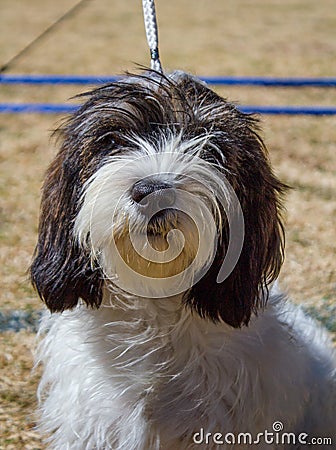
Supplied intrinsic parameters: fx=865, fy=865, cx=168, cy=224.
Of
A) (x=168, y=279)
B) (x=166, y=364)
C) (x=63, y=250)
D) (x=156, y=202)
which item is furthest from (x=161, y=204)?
(x=166, y=364)

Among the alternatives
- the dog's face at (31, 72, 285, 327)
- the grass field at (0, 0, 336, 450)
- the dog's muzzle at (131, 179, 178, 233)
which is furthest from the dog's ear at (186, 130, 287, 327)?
the grass field at (0, 0, 336, 450)

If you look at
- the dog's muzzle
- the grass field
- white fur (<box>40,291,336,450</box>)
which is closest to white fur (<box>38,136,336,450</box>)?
white fur (<box>40,291,336,450</box>)

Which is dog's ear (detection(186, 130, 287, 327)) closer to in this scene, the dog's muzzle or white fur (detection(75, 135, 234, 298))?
white fur (detection(75, 135, 234, 298))

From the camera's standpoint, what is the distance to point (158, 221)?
1.86 m

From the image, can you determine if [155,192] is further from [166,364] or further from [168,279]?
[166,364]

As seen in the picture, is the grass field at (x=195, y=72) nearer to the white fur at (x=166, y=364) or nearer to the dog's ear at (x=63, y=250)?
the white fur at (x=166, y=364)

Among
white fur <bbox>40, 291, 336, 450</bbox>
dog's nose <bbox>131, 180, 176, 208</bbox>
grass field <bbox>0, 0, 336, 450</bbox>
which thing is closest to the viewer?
dog's nose <bbox>131, 180, 176, 208</bbox>

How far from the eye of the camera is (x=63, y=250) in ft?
6.93

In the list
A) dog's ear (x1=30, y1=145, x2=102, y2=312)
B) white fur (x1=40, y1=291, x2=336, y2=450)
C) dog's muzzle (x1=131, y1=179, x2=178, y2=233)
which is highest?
dog's muzzle (x1=131, y1=179, x2=178, y2=233)

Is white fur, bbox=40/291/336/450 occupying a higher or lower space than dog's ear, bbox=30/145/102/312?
lower

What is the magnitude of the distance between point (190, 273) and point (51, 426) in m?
0.78

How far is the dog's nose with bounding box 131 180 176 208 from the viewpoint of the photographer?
1.84 meters

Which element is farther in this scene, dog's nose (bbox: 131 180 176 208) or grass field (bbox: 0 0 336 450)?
grass field (bbox: 0 0 336 450)

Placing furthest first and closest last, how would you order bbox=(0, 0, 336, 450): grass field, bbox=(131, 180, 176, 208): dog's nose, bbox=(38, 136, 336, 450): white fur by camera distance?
bbox=(0, 0, 336, 450): grass field, bbox=(38, 136, 336, 450): white fur, bbox=(131, 180, 176, 208): dog's nose
